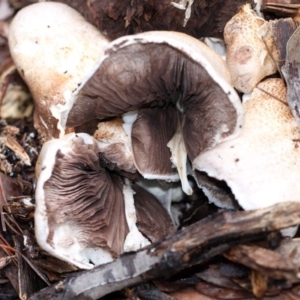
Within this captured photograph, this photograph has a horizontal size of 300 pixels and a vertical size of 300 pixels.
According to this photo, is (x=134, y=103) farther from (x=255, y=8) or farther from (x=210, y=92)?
(x=255, y=8)

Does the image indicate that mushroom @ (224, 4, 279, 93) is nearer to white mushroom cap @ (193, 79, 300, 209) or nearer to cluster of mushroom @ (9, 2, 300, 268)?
cluster of mushroom @ (9, 2, 300, 268)

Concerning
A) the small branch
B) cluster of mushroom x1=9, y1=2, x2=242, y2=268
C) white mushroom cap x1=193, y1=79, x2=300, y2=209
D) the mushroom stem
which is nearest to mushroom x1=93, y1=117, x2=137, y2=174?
cluster of mushroom x1=9, y1=2, x2=242, y2=268

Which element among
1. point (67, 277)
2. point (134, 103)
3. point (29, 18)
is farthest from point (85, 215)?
point (29, 18)

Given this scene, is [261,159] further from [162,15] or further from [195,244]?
[162,15]

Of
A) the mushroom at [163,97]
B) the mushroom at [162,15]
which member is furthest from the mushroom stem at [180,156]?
the mushroom at [162,15]

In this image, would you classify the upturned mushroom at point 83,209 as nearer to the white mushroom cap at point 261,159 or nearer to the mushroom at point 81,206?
the mushroom at point 81,206
